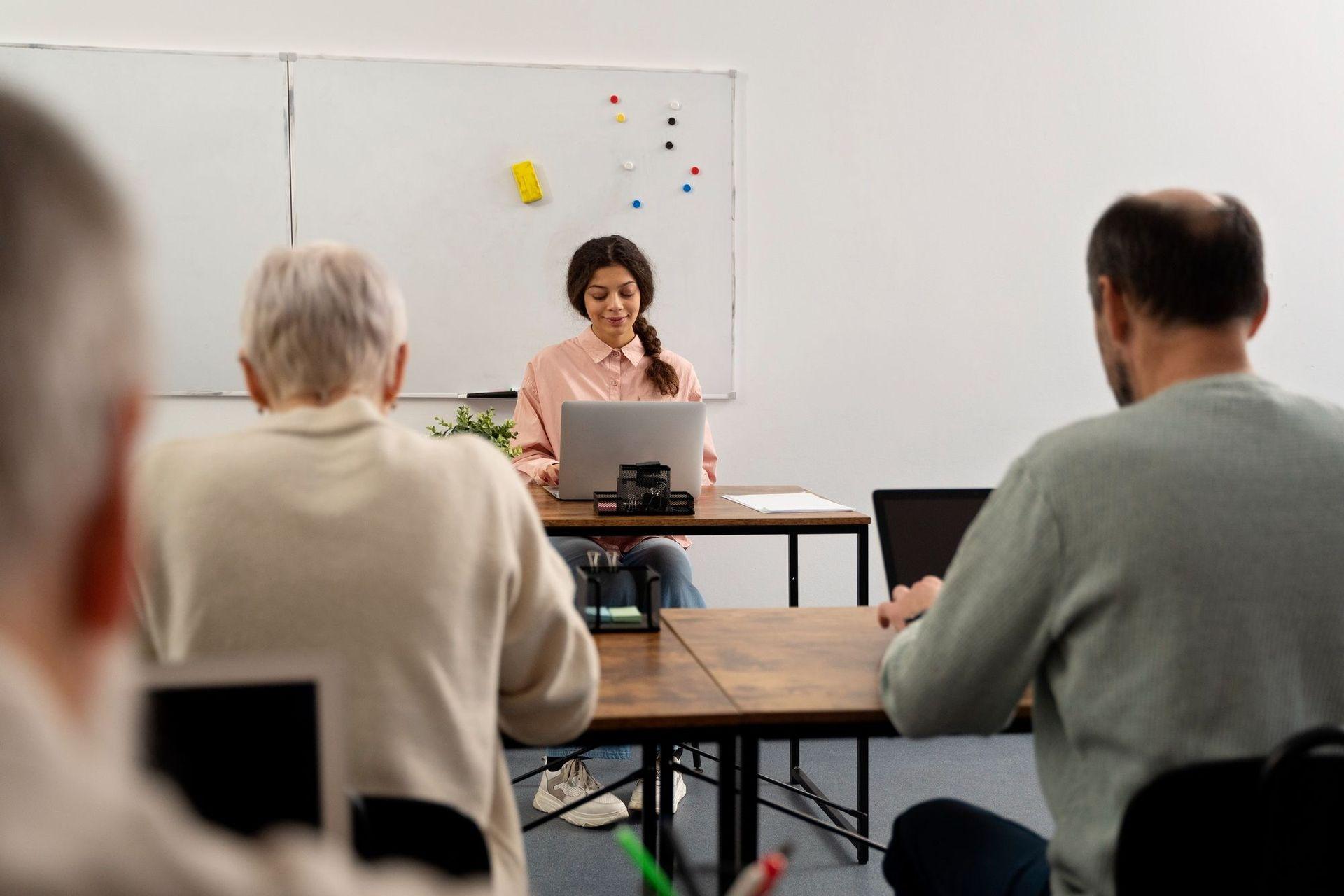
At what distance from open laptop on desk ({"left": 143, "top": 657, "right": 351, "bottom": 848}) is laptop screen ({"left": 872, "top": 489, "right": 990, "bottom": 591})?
4.67 ft

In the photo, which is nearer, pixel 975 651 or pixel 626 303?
pixel 975 651

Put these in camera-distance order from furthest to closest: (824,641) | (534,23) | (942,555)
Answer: (534,23) → (942,555) → (824,641)

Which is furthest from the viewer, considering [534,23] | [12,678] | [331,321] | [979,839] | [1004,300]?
[1004,300]

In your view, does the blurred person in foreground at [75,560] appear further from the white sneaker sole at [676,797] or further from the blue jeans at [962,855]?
the white sneaker sole at [676,797]

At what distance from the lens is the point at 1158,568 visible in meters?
1.14

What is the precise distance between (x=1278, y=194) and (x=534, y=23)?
2951 mm

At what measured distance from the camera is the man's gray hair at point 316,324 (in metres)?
1.24

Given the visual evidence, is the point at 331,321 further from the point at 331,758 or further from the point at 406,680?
the point at 331,758

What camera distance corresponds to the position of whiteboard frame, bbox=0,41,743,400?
389 cm

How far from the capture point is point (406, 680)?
3.72ft

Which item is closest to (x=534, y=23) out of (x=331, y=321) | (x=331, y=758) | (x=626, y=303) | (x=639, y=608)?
(x=626, y=303)

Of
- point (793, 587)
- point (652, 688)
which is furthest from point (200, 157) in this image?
point (652, 688)

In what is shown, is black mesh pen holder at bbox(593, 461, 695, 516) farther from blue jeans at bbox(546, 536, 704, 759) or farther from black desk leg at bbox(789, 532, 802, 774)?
black desk leg at bbox(789, 532, 802, 774)

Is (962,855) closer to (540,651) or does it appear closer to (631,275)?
(540,651)
